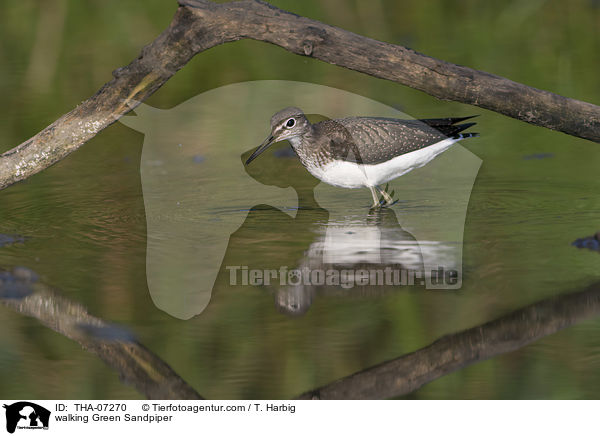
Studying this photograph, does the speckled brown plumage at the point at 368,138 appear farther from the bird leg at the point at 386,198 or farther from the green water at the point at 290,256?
the green water at the point at 290,256

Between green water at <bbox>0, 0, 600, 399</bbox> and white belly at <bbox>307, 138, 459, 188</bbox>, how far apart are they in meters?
0.30

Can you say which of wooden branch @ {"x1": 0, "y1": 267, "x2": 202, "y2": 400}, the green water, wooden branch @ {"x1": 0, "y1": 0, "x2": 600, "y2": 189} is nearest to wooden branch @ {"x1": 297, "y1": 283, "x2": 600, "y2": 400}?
the green water

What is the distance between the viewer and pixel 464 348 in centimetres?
450

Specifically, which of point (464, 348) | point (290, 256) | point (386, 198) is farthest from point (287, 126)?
point (464, 348)

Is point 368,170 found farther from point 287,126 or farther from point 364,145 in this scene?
point 287,126

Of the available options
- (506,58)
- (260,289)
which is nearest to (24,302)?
(260,289)

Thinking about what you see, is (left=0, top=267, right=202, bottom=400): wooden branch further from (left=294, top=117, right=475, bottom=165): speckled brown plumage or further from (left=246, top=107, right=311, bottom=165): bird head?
(left=294, top=117, right=475, bottom=165): speckled brown plumage

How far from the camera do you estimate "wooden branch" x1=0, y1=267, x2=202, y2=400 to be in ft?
14.1

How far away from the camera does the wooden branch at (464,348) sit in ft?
13.7

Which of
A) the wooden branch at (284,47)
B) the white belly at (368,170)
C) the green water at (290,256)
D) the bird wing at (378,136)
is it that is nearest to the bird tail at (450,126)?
the bird wing at (378,136)

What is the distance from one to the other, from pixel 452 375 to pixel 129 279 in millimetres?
2244
